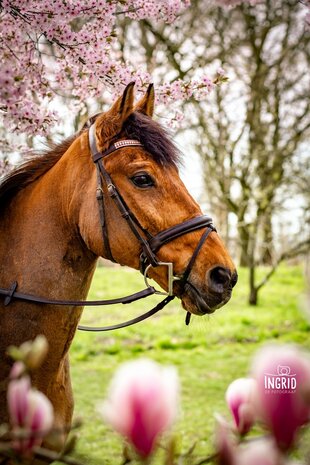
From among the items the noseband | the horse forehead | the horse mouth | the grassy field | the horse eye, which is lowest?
the grassy field

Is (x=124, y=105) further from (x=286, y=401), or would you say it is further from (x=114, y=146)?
(x=286, y=401)

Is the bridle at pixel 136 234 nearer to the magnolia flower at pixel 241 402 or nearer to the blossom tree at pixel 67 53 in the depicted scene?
the blossom tree at pixel 67 53

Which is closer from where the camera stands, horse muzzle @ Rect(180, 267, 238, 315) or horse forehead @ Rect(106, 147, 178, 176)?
horse muzzle @ Rect(180, 267, 238, 315)

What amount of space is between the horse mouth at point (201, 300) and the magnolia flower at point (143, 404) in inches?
69.0

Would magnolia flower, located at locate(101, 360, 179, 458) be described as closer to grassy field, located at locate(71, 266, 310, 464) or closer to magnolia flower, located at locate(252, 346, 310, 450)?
magnolia flower, located at locate(252, 346, 310, 450)

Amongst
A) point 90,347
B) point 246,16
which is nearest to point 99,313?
point 90,347

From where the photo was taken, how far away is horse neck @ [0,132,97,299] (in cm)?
248

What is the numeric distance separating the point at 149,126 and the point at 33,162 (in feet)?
2.38

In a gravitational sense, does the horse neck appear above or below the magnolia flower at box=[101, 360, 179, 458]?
above

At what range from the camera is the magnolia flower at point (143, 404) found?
523mm

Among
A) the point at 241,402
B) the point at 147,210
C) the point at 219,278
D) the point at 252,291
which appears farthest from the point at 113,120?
the point at 252,291

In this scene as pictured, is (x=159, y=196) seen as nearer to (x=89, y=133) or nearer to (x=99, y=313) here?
(x=89, y=133)

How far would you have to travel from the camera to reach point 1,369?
92.7 inches

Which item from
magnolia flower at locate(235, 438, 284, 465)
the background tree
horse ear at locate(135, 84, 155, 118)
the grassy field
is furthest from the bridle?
the background tree
